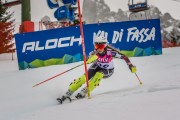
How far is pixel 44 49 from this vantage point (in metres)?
11.9

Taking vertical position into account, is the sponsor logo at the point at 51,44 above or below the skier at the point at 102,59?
above

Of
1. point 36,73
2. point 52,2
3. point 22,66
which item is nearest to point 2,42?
point 52,2

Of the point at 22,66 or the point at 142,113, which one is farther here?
the point at 22,66

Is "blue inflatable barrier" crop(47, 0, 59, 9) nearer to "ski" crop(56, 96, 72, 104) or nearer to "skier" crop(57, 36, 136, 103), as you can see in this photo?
"skier" crop(57, 36, 136, 103)

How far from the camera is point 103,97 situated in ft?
18.1

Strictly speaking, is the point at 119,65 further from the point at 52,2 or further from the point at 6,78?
the point at 52,2

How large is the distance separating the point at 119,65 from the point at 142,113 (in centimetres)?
701

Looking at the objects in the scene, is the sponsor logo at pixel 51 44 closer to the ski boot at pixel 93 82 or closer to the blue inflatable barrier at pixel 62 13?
the blue inflatable barrier at pixel 62 13

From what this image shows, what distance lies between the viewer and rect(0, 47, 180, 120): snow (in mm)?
3949

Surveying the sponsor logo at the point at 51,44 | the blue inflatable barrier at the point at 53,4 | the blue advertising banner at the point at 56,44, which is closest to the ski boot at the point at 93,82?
the blue advertising banner at the point at 56,44

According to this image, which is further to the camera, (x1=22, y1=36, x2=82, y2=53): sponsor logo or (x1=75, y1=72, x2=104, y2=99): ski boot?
(x1=22, y1=36, x2=82, y2=53): sponsor logo

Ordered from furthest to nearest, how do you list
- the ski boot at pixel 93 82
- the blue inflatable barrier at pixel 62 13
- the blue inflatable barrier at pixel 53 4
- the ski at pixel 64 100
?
the blue inflatable barrier at pixel 53 4, the blue inflatable barrier at pixel 62 13, the ski boot at pixel 93 82, the ski at pixel 64 100

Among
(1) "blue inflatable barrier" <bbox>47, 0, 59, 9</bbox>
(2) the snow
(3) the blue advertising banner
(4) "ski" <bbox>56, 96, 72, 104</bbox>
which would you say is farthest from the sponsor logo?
(4) "ski" <bbox>56, 96, 72, 104</bbox>

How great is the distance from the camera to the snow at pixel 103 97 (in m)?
3.95
